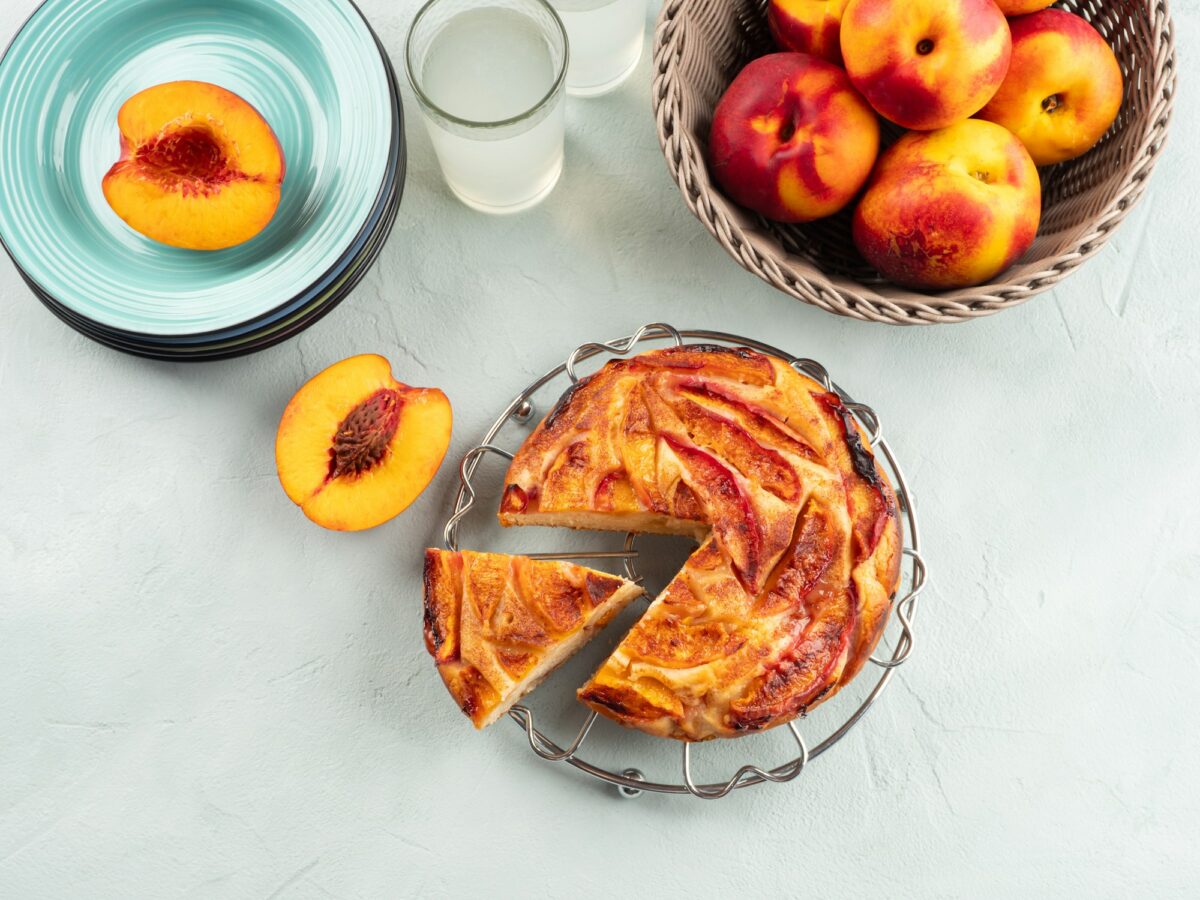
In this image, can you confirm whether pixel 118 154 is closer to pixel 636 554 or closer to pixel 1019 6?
pixel 636 554

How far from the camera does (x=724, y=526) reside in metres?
1.58

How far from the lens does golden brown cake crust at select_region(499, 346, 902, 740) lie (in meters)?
1.55

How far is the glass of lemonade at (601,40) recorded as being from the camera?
1.80 m

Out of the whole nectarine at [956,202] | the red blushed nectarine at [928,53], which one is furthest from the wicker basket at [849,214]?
the red blushed nectarine at [928,53]

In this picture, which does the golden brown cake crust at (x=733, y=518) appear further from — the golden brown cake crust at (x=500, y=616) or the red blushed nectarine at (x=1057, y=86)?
the red blushed nectarine at (x=1057, y=86)

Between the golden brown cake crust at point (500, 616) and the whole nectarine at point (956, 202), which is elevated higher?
the whole nectarine at point (956, 202)

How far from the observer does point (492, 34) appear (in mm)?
1783

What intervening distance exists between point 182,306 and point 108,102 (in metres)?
0.44

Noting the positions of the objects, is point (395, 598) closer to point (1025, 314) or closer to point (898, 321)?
point (898, 321)

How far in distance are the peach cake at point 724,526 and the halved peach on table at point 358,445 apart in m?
0.17

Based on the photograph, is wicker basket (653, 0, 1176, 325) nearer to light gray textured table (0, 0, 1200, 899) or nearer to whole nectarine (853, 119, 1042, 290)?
whole nectarine (853, 119, 1042, 290)

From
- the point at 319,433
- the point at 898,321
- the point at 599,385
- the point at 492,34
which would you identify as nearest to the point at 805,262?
the point at 898,321

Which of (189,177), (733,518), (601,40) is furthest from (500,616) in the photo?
(601,40)

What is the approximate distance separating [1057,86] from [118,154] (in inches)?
64.0
